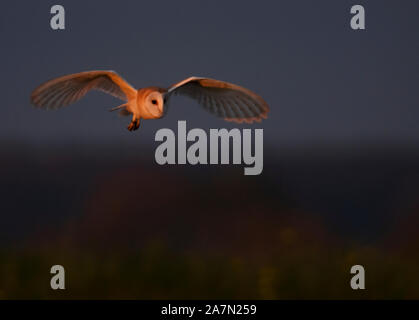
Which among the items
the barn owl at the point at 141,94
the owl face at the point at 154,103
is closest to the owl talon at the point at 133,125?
the barn owl at the point at 141,94

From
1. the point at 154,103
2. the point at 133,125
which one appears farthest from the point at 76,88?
the point at 154,103

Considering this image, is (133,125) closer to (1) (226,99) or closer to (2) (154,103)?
(2) (154,103)

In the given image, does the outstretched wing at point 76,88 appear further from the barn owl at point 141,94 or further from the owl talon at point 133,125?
the owl talon at point 133,125

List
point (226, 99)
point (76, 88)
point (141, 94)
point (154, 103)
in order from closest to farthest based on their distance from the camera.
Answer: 1. point (154, 103)
2. point (141, 94)
3. point (76, 88)
4. point (226, 99)

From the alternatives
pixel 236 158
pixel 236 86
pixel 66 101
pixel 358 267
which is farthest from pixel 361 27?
pixel 66 101

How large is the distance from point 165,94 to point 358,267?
2.53 metres

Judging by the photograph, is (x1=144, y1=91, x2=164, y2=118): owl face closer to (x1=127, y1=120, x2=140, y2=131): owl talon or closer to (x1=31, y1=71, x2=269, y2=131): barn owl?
(x1=31, y1=71, x2=269, y2=131): barn owl

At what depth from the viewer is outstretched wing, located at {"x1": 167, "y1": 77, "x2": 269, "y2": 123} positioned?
429 centimetres

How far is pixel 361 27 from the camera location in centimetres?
477

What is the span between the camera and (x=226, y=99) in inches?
175

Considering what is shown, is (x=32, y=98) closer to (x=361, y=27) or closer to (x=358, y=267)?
(x=361, y=27)

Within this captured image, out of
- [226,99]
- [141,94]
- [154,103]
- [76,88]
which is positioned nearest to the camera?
[154,103]

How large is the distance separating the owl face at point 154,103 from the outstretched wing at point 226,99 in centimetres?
72

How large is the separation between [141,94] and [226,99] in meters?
0.92
